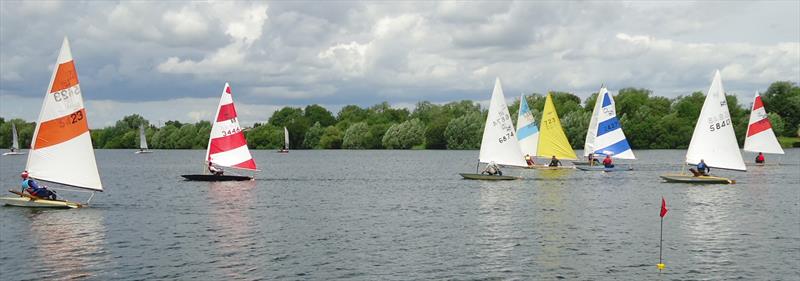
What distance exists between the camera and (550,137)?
81438 mm

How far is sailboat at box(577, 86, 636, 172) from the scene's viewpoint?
80.4m

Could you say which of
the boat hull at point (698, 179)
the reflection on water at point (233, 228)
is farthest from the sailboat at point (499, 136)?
the reflection on water at point (233, 228)

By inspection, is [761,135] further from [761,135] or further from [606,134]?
[606,134]

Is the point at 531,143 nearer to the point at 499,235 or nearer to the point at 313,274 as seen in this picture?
the point at 499,235

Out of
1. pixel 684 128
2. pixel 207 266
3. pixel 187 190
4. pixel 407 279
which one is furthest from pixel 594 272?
pixel 684 128

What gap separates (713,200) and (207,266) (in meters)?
36.7

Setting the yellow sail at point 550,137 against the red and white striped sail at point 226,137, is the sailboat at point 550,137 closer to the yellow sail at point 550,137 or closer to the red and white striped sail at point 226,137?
the yellow sail at point 550,137

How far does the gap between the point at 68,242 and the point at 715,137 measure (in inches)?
1943

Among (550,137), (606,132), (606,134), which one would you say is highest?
(606,132)

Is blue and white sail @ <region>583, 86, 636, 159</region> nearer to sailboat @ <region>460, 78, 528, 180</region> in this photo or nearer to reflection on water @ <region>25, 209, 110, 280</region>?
sailboat @ <region>460, 78, 528, 180</region>

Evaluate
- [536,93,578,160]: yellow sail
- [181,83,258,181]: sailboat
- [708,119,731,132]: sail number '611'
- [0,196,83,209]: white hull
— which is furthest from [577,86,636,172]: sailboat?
[0,196,83,209]: white hull

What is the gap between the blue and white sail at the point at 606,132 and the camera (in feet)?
264

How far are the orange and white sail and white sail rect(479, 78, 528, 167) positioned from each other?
31502 mm

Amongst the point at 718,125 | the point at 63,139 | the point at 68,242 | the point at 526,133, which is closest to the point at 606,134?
the point at 526,133
